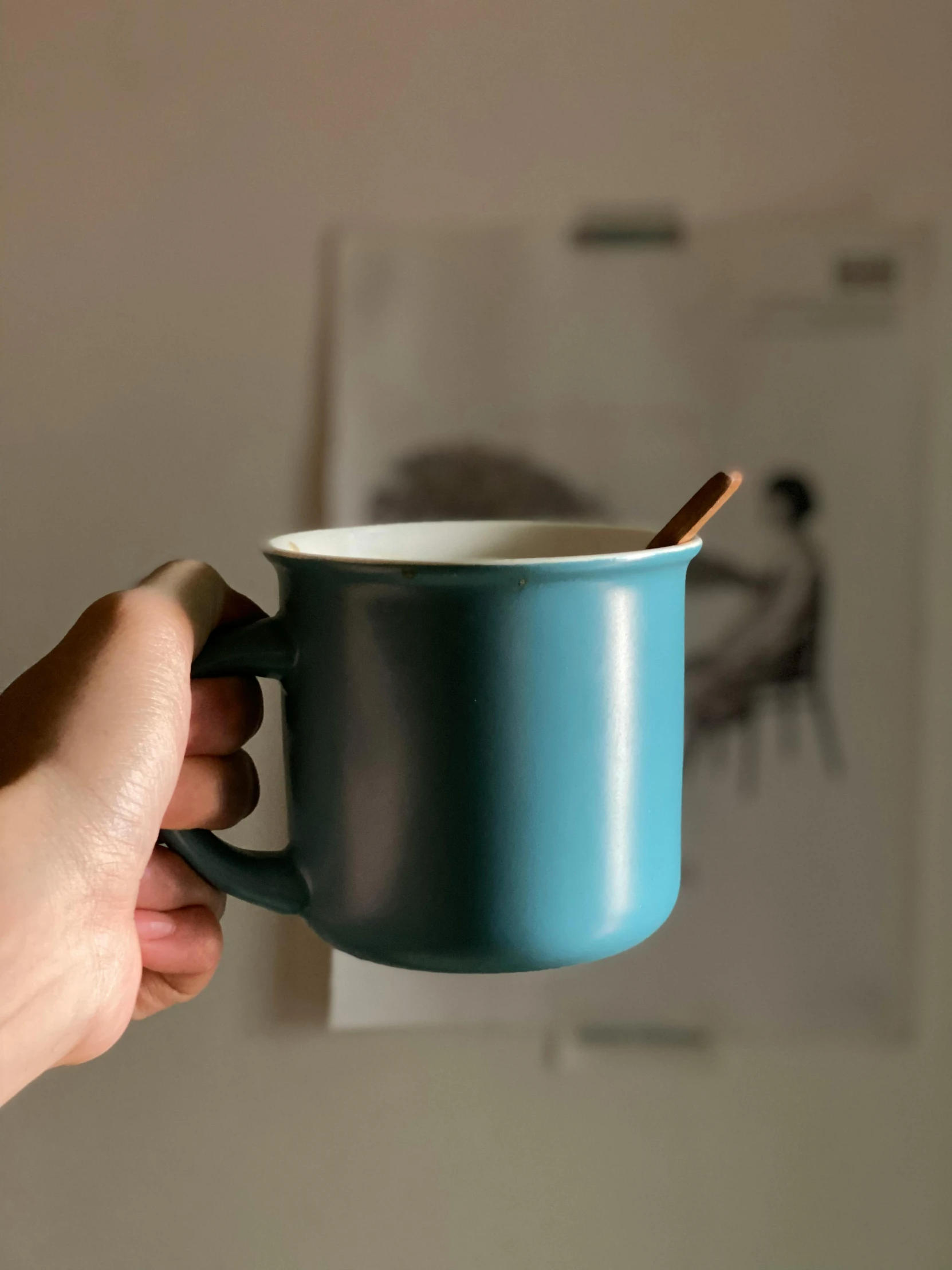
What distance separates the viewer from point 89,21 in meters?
0.78

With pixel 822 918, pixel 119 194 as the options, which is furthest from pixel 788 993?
pixel 119 194

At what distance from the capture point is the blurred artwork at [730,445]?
775 millimetres

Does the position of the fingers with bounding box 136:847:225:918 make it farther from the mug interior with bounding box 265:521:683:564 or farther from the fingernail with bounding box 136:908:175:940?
the mug interior with bounding box 265:521:683:564

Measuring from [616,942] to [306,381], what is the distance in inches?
19.6

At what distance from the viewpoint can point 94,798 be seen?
454 millimetres

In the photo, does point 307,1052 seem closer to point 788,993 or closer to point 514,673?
point 788,993

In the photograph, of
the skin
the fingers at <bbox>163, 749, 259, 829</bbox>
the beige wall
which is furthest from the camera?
the beige wall

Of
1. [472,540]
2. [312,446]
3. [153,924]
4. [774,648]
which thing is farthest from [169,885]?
[774,648]

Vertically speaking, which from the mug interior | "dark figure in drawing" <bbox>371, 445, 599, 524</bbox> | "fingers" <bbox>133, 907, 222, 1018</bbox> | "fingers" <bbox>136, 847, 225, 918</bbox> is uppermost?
"dark figure in drawing" <bbox>371, 445, 599, 524</bbox>

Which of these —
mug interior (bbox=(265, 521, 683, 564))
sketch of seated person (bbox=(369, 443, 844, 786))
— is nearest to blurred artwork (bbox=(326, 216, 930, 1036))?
sketch of seated person (bbox=(369, 443, 844, 786))

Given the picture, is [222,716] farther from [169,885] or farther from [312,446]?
[312,446]

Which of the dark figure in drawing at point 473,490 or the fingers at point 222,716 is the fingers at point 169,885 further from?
the dark figure in drawing at point 473,490

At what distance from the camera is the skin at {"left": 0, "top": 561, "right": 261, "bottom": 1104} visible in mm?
433

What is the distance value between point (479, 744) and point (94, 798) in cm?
17
